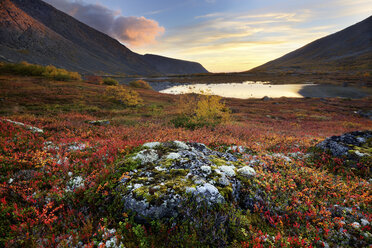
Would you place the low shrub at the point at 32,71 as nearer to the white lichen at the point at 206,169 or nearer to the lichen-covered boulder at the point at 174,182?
the lichen-covered boulder at the point at 174,182

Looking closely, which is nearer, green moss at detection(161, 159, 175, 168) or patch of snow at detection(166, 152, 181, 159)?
green moss at detection(161, 159, 175, 168)

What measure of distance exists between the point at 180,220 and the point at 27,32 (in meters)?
231

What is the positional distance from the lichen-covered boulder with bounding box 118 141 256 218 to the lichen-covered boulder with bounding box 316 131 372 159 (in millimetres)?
5543

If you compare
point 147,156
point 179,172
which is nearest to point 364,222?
point 179,172

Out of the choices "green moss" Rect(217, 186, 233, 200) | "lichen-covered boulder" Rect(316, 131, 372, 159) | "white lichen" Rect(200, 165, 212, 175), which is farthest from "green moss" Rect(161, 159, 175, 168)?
"lichen-covered boulder" Rect(316, 131, 372, 159)

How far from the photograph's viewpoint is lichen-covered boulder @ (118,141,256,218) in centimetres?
383

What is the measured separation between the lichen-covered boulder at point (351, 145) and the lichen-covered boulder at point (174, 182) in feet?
18.2

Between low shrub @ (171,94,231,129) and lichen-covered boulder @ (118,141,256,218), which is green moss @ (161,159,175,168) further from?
low shrub @ (171,94,231,129)

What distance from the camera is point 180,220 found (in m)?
3.69

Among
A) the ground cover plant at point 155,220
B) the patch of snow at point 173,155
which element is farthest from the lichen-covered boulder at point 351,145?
the patch of snow at point 173,155

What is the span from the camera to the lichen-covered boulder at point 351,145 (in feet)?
25.2

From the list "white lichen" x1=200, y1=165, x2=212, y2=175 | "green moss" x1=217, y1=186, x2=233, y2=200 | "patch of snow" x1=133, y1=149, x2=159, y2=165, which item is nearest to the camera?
"green moss" x1=217, y1=186, x2=233, y2=200

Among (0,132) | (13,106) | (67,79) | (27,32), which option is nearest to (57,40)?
(27,32)

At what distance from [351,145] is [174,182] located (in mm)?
9025
